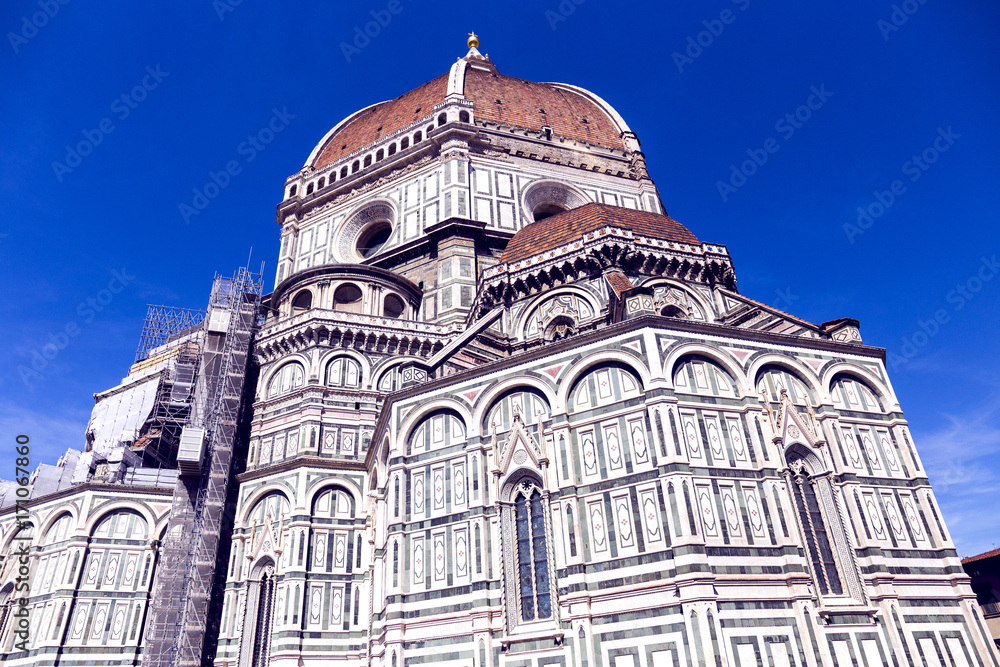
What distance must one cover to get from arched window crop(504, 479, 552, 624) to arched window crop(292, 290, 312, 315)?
54.7 feet

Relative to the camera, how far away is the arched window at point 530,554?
1758cm

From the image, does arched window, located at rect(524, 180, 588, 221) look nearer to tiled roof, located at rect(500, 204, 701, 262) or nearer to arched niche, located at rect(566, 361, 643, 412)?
tiled roof, located at rect(500, 204, 701, 262)

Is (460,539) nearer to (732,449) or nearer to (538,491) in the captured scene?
(538,491)

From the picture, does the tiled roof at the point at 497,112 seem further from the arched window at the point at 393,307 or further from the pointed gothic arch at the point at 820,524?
the pointed gothic arch at the point at 820,524

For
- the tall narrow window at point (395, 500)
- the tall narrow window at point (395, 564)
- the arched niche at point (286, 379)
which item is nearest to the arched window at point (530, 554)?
the tall narrow window at point (395, 564)

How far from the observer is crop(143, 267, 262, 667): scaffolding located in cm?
2556

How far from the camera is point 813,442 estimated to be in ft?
60.6

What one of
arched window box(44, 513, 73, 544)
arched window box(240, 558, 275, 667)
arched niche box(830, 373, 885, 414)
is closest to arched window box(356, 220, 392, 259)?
arched window box(44, 513, 73, 544)

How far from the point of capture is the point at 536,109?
43156 mm

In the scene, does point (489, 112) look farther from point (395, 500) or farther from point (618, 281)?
point (395, 500)

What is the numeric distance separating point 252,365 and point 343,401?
5694 mm

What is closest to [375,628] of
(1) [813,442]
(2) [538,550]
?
(2) [538,550]

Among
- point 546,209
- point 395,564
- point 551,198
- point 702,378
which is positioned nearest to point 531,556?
point 395,564

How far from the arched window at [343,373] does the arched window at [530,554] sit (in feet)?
38.2
